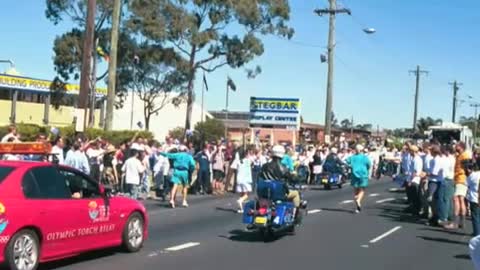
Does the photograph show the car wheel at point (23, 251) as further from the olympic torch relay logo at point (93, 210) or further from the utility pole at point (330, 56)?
the utility pole at point (330, 56)

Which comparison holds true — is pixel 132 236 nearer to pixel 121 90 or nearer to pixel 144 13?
pixel 144 13

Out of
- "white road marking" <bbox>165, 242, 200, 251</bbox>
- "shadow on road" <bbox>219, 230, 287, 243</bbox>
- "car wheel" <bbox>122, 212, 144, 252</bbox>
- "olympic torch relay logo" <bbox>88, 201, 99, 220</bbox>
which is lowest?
"white road marking" <bbox>165, 242, 200, 251</bbox>

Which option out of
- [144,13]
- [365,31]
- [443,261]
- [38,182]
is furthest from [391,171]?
[38,182]

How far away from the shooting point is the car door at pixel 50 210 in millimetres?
9039

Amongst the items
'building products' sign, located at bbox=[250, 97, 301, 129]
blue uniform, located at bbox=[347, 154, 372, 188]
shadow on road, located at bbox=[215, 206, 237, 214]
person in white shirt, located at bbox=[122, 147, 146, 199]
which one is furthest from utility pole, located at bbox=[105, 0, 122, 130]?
'building products' sign, located at bbox=[250, 97, 301, 129]

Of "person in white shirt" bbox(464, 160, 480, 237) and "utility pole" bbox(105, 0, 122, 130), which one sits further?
"utility pole" bbox(105, 0, 122, 130)

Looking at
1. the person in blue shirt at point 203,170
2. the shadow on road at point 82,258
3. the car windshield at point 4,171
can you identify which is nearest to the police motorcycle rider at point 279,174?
the shadow on road at point 82,258

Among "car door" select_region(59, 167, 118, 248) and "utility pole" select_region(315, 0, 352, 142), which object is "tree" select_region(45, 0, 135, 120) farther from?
"car door" select_region(59, 167, 118, 248)

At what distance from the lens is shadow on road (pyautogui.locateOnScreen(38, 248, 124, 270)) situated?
9.88 metres

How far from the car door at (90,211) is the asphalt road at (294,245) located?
345 mm

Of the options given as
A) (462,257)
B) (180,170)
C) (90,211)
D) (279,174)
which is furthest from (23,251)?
(180,170)

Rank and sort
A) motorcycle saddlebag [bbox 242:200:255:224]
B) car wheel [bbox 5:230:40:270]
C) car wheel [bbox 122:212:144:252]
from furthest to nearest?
motorcycle saddlebag [bbox 242:200:255:224], car wheel [bbox 122:212:144:252], car wheel [bbox 5:230:40:270]

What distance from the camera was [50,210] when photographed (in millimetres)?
9266

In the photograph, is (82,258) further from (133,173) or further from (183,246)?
(133,173)
